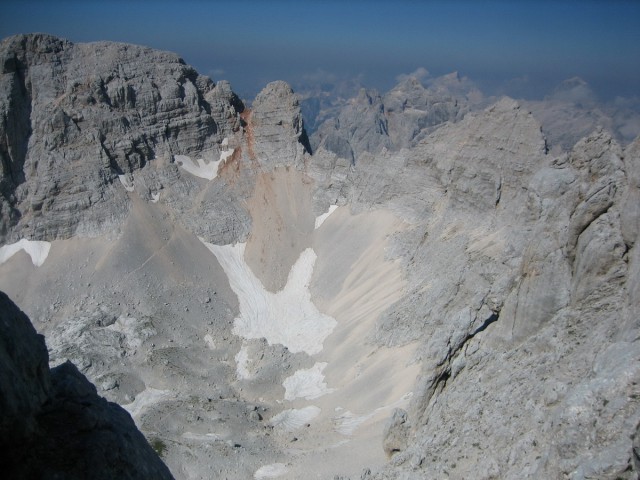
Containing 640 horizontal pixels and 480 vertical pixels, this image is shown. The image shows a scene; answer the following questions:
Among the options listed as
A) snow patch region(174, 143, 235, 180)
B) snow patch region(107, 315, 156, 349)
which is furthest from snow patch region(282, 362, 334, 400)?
snow patch region(174, 143, 235, 180)

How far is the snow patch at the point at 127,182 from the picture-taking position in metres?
82.2

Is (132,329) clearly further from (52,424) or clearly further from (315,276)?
(52,424)

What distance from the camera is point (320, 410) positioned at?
178 feet

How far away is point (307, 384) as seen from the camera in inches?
2370

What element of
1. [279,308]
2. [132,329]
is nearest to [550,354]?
[279,308]

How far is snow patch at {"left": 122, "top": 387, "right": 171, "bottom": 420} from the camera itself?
181 ft

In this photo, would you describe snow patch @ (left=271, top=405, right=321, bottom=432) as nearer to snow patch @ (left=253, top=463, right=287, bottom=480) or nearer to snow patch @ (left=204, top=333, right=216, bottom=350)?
snow patch @ (left=253, top=463, right=287, bottom=480)

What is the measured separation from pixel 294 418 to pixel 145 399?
17.0 m

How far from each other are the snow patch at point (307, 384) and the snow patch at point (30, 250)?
134 feet

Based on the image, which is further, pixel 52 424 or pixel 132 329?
pixel 132 329

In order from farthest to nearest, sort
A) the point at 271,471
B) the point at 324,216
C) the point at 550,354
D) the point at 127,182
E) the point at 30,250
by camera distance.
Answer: the point at 324,216
the point at 127,182
the point at 30,250
the point at 271,471
the point at 550,354

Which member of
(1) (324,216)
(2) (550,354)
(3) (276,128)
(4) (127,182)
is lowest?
(2) (550,354)

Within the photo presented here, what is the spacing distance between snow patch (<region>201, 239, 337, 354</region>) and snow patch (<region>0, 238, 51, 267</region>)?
23346 mm

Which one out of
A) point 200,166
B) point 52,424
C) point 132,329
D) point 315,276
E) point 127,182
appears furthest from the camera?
point 200,166
